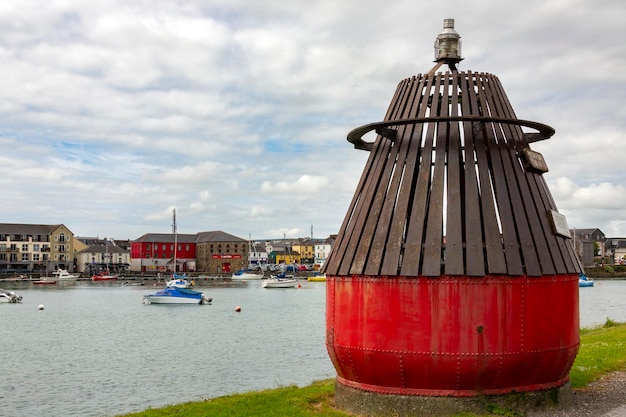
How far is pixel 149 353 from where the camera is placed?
1307 inches

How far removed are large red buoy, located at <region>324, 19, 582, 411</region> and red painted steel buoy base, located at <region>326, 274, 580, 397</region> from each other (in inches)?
0.7

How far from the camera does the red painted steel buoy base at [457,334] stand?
425 inches

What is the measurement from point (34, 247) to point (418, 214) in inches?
5242

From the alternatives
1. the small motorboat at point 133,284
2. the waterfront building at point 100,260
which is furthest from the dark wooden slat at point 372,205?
the waterfront building at point 100,260

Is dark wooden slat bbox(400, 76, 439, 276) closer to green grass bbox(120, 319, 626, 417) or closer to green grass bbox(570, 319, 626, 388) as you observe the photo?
green grass bbox(120, 319, 626, 417)

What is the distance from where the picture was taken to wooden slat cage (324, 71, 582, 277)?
11.1 m

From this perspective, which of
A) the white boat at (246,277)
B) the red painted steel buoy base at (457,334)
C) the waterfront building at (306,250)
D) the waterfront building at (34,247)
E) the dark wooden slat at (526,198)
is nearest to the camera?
the red painted steel buoy base at (457,334)

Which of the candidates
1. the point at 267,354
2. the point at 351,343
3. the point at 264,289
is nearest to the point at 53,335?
the point at 267,354

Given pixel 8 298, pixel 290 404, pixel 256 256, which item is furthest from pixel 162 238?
pixel 290 404

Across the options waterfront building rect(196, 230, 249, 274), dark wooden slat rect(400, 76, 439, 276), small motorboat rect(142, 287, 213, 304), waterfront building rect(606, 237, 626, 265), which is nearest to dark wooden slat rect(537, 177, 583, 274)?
dark wooden slat rect(400, 76, 439, 276)

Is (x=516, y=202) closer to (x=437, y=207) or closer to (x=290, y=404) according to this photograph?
(x=437, y=207)

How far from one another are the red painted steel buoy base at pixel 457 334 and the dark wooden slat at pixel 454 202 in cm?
29

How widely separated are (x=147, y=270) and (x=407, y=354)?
13014cm

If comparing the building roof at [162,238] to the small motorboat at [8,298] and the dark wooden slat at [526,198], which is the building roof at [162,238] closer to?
the small motorboat at [8,298]
